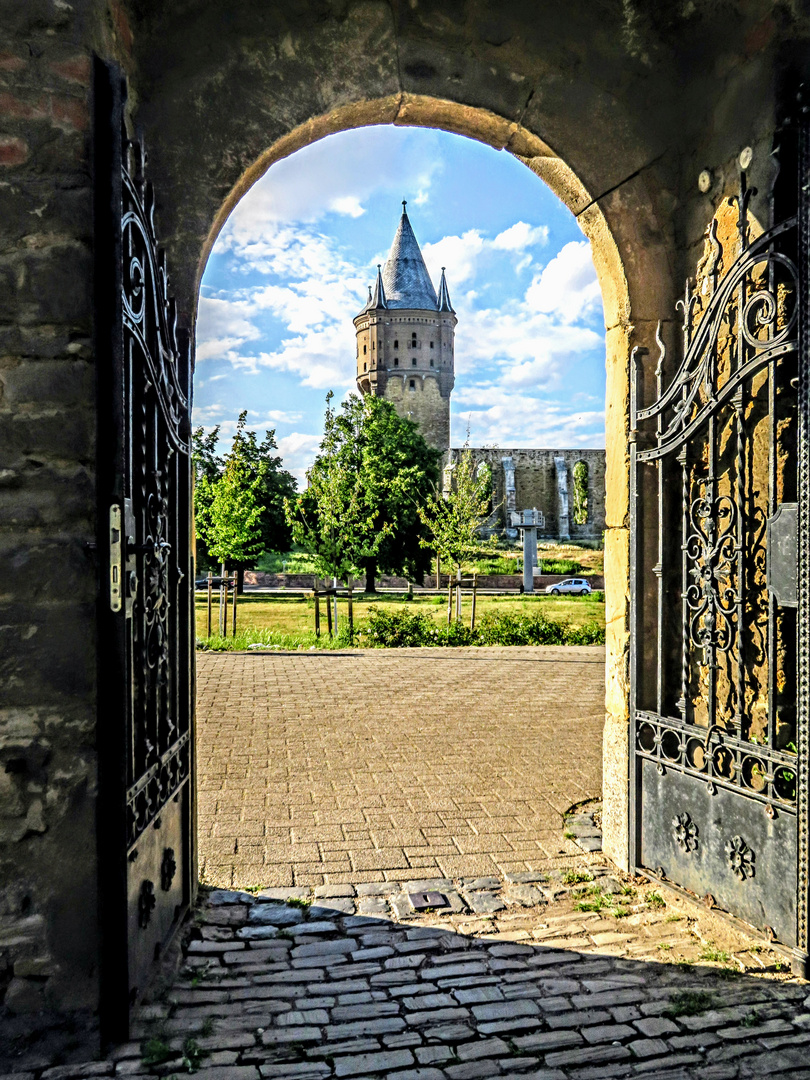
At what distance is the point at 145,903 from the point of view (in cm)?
274

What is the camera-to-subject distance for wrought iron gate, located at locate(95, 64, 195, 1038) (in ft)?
8.05

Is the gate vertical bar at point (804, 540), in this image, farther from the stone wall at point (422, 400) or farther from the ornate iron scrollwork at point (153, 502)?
the stone wall at point (422, 400)

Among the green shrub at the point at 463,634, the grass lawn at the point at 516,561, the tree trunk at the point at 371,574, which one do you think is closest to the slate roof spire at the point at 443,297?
the grass lawn at the point at 516,561

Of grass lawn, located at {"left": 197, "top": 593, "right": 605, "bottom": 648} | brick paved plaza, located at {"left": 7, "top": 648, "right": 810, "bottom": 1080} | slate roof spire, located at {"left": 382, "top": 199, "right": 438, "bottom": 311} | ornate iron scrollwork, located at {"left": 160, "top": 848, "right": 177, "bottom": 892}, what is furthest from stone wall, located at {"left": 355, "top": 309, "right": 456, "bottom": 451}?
ornate iron scrollwork, located at {"left": 160, "top": 848, "right": 177, "bottom": 892}

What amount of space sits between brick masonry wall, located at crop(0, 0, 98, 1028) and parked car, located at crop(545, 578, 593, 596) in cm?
2642

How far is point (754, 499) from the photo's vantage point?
10.9 feet

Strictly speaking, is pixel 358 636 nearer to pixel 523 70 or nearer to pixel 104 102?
pixel 523 70

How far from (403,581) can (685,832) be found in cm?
3057

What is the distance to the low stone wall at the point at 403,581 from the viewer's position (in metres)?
31.0

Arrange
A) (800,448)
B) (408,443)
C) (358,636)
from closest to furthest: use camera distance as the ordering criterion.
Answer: (800,448) < (358,636) < (408,443)

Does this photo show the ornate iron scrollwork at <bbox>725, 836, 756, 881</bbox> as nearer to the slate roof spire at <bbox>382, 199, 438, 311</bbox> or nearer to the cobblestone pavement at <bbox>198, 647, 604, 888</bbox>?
the cobblestone pavement at <bbox>198, 647, 604, 888</bbox>

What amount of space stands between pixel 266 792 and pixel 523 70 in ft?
13.8

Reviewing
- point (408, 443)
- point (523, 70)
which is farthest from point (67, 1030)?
point (408, 443)

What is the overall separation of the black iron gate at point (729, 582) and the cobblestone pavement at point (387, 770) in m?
0.97
